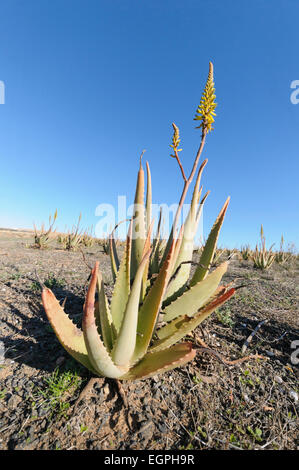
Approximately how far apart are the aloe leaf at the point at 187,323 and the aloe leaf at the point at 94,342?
256 millimetres

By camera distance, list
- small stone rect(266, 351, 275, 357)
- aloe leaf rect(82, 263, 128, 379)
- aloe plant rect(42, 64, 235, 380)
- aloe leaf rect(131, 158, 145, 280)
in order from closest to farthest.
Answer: aloe leaf rect(82, 263, 128, 379), aloe plant rect(42, 64, 235, 380), aloe leaf rect(131, 158, 145, 280), small stone rect(266, 351, 275, 357)

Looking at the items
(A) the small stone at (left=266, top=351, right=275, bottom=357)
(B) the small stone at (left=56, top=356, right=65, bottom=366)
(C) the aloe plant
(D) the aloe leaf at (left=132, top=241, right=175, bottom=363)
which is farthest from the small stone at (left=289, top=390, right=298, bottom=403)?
(B) the small stone at (left=56, top=356, right=65, bottom=366)

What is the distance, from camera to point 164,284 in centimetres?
114

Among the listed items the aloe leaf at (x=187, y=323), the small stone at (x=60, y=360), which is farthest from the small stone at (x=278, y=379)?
the small stone at (x=60, y=360)

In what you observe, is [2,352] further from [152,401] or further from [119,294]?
[152,401]

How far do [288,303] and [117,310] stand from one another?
2.81 m

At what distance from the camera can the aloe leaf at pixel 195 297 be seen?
145 centimetres

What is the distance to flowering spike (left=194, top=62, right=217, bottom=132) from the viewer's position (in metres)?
1.24

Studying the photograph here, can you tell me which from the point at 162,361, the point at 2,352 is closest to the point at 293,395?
the point at 162,361

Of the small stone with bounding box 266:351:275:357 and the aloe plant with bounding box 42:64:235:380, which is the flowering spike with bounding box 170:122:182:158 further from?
the small stone with bounding box 266:351:275:357

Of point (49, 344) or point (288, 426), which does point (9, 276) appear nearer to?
point (49, 344)

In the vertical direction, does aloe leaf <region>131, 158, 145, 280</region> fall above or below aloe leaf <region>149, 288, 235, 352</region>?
above

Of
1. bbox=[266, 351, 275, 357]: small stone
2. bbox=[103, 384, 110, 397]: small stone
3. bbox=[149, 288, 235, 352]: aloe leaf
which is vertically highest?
bbox=[149, 288, 235, 352]: aloe leaf
